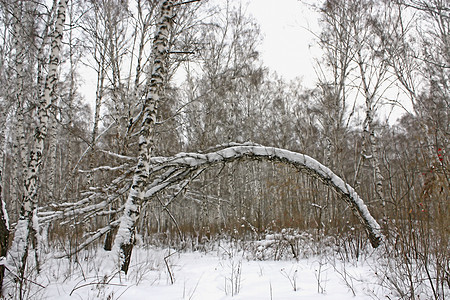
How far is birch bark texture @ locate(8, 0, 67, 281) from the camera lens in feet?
11.6

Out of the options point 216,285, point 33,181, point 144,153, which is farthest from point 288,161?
point 33,181

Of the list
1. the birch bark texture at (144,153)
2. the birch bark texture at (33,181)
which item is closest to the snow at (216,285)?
the birch bark texture at (144,153)

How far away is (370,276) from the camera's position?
324 centimetres

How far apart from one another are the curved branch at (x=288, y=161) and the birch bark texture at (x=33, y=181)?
218cm

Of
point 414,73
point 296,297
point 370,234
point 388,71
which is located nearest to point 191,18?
point 388,71

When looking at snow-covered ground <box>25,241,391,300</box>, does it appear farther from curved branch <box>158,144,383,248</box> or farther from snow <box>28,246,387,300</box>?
curved branch <box>158,144,383,248</box>

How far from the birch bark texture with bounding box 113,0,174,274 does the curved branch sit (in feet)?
1.22

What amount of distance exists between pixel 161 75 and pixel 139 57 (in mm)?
3759

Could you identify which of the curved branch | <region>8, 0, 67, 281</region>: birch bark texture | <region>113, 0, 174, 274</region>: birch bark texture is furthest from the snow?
the curved branch

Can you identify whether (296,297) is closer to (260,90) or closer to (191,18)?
(191,18)

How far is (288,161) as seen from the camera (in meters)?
4.39

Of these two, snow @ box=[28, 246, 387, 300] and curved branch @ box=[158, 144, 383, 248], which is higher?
curved branch @ box=[158, 144, 383, 248]

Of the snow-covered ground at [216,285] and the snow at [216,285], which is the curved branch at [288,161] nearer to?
the snow-covered ground at [216,285]

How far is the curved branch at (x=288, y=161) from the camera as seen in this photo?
4.18 metres
